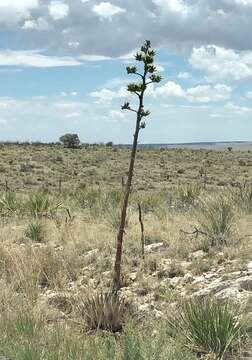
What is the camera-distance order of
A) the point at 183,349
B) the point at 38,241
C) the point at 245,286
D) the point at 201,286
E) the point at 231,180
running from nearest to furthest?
the point at 183,349
the point at 245,286
the point at 201,286
the point at 38,241
the point at 231,180

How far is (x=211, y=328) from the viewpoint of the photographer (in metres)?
5.30

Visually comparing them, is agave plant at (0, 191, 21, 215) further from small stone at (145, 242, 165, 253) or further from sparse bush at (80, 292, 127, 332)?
sparse bush at (80, 292, 127, 332)

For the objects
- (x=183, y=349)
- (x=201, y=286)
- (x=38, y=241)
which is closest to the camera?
(x=183, y=349)

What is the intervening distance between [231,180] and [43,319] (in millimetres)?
35028

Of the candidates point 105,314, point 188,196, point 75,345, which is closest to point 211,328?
point 75,345

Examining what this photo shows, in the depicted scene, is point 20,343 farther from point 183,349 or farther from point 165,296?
point 165,296

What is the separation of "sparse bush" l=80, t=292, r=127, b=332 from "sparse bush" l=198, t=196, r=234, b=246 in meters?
2.94

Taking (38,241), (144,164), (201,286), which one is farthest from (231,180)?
(201,286)

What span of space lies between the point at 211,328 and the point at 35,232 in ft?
21.6

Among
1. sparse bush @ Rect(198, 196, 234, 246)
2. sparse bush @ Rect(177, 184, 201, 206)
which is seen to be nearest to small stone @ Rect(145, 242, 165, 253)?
sparse bush @ Rect(198, 196, 234, 246)

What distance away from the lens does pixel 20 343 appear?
5.28 meters

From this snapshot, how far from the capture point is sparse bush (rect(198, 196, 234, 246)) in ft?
29.8

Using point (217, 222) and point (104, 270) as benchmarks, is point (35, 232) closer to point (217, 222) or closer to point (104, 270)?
point (104, 270)

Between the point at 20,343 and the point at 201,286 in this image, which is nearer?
the point at 20,343
